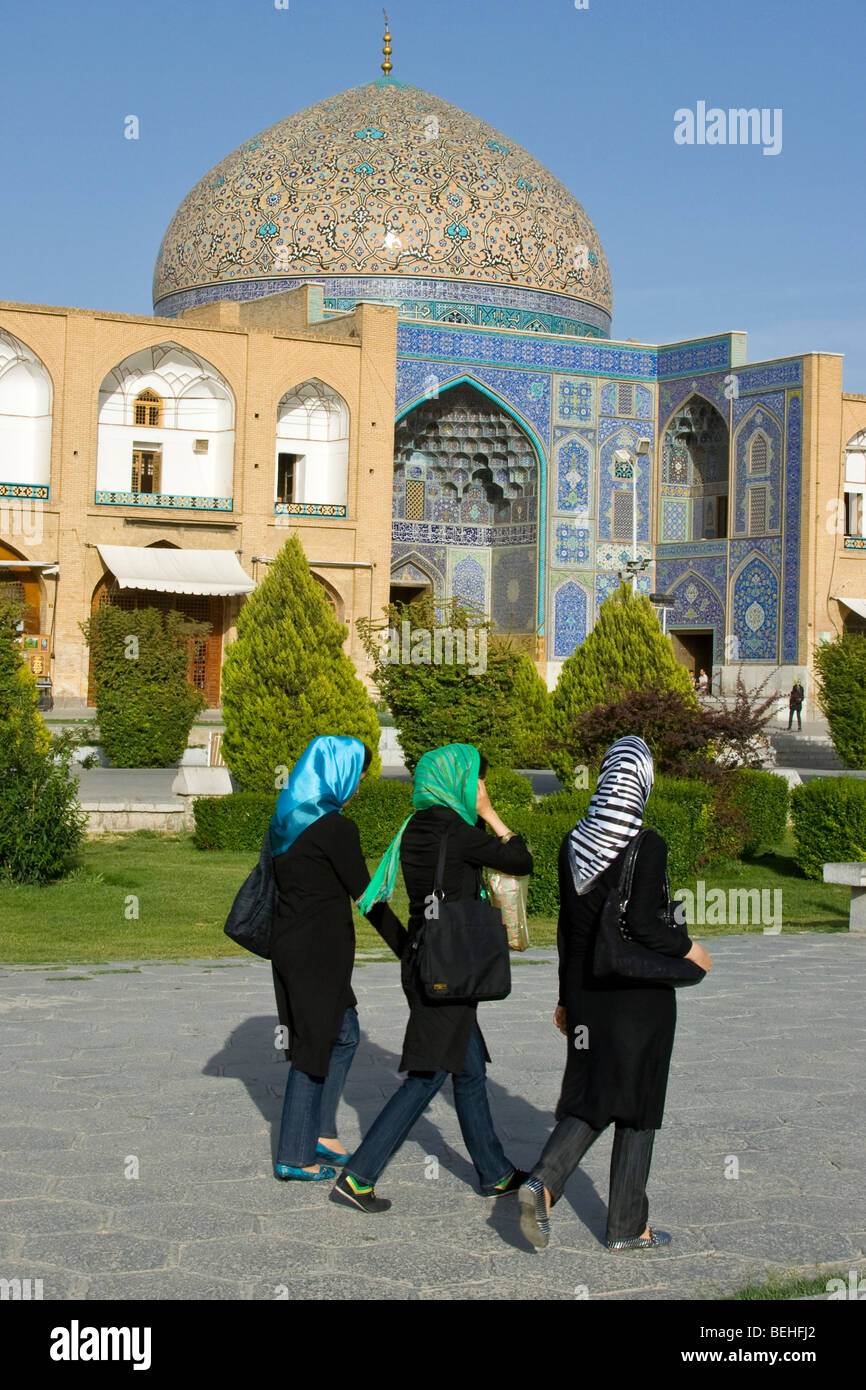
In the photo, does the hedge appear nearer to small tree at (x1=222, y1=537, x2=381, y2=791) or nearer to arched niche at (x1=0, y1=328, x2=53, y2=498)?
small tree at (x1=222, y1=537, x2=381, y2=791)

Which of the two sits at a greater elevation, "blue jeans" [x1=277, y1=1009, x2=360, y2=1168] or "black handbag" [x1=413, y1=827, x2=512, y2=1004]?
"black handbag" [x1=413, y1=827, x2=512, y2=1004]

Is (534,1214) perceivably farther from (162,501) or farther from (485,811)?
(162,501)

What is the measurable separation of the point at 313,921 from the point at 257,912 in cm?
17

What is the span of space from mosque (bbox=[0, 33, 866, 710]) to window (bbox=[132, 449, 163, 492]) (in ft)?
0.16

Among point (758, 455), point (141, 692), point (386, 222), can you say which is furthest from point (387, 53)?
point (141, 692)

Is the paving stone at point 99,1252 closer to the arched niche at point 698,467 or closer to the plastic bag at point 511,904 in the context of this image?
the plastic bag at point 511,904

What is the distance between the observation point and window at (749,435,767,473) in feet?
95.3

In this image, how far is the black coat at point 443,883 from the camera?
386 centimetres

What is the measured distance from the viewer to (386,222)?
3039 centimetres

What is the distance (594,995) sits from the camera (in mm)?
3674

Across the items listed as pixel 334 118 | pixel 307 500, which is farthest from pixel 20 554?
pixel 334 118

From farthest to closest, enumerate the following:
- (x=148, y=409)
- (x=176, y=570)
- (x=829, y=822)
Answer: (x=148, y=409) < (x=176, y=570) < (x=829, y=822)

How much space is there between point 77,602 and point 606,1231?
22662mm
